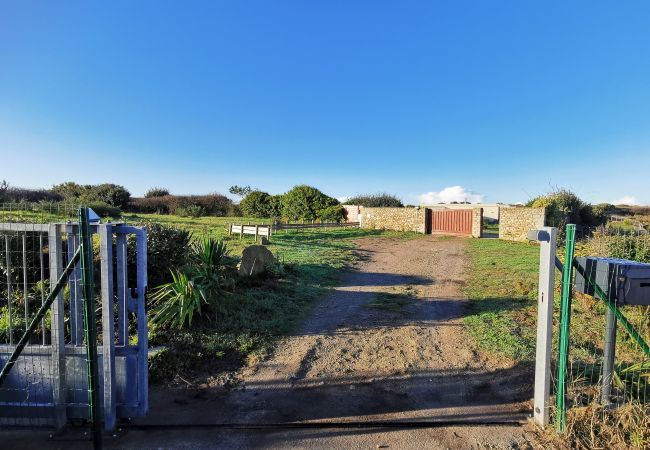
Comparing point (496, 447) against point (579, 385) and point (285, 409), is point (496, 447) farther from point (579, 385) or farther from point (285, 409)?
point (285, 409)

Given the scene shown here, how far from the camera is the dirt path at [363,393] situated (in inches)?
126

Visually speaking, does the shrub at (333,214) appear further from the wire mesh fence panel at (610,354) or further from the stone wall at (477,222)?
the wire mesh fence panel at (610,354)

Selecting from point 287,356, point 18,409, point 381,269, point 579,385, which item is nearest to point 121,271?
point 18,409

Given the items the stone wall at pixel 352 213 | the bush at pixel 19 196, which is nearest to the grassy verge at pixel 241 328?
the bush at pixel 19 196

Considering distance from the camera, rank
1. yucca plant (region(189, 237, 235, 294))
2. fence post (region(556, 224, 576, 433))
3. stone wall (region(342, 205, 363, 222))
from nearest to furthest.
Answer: fence post (region(556, 224, 576, 433))
yucca plant (region(189, 237, 235, 294))
stone wall (region(342, 205, 363, 222))

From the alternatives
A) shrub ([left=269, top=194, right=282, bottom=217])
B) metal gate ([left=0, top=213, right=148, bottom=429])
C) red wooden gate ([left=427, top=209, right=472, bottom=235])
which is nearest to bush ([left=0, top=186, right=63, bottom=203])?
metal gate ([left=0, top=213, right=148, bottom=429])

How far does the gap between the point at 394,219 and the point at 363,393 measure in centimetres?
2110

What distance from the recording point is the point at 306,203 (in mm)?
31938

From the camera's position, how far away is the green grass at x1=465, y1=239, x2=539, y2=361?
519 cm

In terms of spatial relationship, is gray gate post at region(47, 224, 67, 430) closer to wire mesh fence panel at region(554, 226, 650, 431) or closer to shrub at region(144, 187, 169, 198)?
wire mesh fence panel at region(554, 226, 650, 431)

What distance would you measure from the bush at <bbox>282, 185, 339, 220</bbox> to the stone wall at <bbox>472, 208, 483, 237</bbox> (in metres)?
13.8

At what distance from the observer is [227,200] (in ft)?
138

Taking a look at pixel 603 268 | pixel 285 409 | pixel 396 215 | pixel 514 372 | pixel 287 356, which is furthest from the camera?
pixel 396 215

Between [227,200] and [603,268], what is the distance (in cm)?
4134
